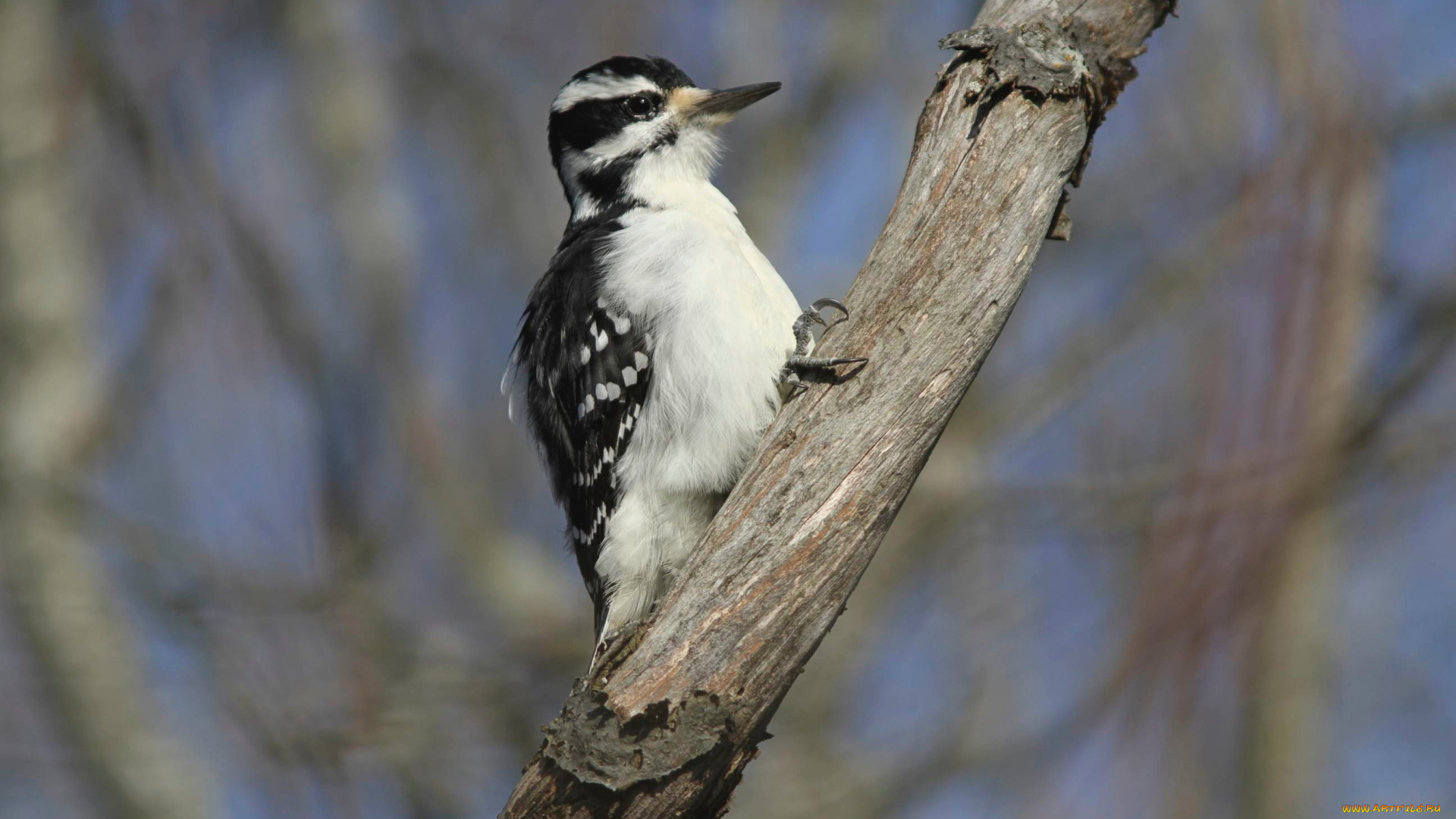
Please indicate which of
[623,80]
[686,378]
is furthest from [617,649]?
[623,80]

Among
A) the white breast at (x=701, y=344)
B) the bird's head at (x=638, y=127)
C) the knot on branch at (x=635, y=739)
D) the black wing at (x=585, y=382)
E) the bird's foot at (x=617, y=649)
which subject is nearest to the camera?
the knot on branch at (x=635, y=739)

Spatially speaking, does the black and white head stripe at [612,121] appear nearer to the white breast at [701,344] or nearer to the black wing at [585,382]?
the black wing at [585,382]

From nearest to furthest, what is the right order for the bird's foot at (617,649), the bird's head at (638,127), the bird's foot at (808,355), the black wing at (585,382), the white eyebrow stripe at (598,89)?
the bird's foot at (617,649) < the bird's foot at (808,355) < the black wing at (585,382) < the bird's head at (638,127) < the white eyebrow stripe at (598,89)

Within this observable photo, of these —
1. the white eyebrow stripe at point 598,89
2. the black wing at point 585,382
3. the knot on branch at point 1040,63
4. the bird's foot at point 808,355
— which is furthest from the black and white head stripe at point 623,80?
the knot on branch at point 1040,63

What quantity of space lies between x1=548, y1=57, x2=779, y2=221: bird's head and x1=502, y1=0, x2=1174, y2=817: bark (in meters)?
1.29

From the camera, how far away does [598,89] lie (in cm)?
490

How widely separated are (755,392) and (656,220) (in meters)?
0.86

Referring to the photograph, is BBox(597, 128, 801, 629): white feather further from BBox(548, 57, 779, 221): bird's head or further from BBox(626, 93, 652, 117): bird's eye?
BBox(626, 93, 652, 117): bird's eye

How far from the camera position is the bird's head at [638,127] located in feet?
15.5

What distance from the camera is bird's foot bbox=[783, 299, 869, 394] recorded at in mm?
3443

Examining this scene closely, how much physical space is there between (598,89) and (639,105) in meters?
0.21

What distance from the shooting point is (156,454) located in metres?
8.21

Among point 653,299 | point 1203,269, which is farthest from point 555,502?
point 1203,269

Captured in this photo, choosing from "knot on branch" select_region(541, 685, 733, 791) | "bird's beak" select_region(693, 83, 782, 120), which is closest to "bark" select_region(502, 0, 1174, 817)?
"knot on branch" select_region(541, 685, 733, 791)
